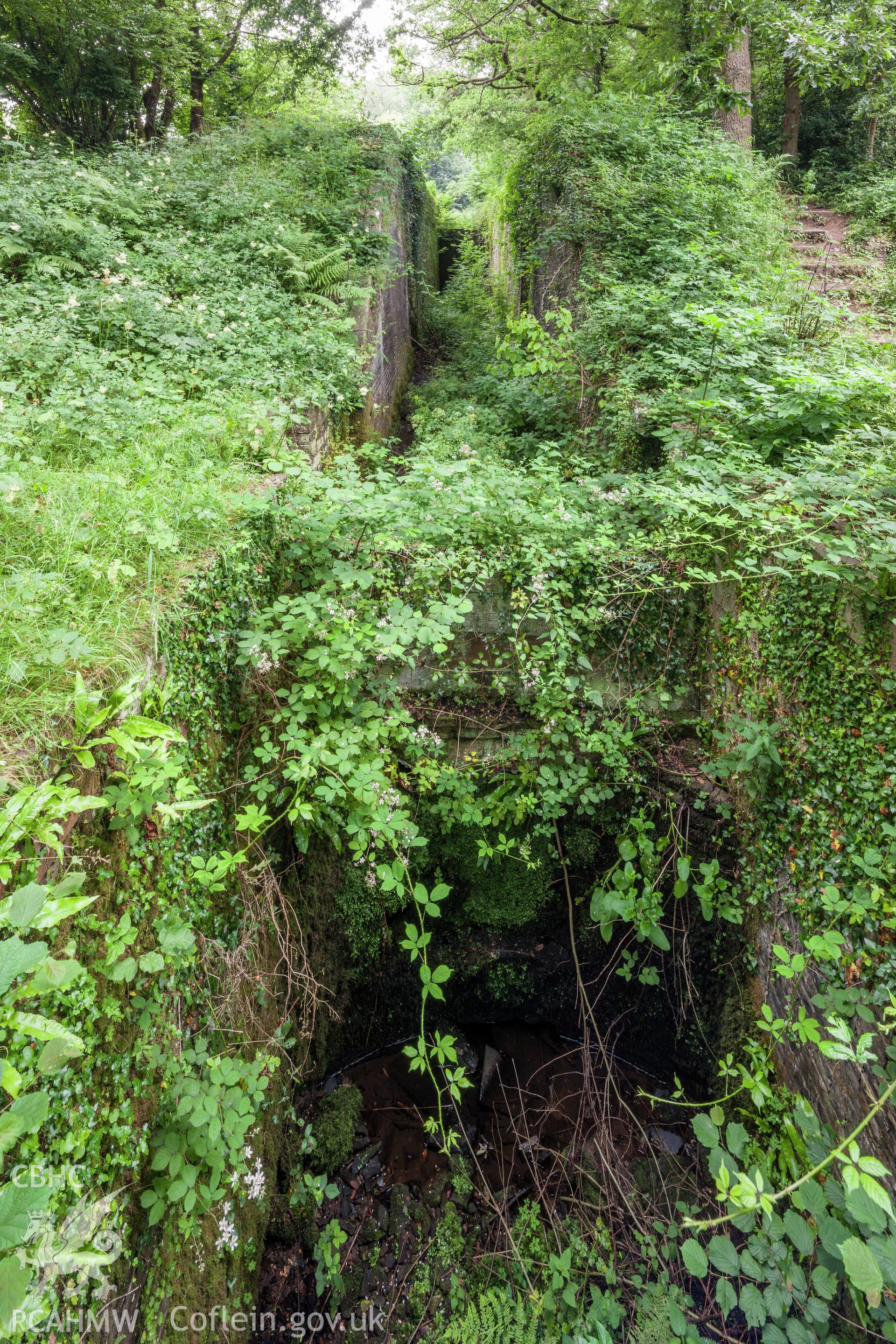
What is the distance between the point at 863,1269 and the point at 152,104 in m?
15.5

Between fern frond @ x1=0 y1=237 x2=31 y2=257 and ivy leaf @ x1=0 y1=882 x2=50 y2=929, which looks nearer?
ivy leaf @ x1=0 y1=882 x2=50 y2=929

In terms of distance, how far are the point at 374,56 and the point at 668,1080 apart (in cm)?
1511

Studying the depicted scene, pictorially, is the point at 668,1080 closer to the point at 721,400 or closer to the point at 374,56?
the point at 721,400

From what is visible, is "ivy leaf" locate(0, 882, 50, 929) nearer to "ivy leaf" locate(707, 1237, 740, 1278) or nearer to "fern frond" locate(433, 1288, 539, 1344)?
"ivy leaf" locate(707, 1237, 740, 1278)

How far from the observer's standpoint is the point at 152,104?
33.3 ft

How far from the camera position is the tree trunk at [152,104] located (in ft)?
32.9

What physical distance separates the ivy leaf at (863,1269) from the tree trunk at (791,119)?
1584cm

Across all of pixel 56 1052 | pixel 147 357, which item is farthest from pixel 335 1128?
pixel 147 357

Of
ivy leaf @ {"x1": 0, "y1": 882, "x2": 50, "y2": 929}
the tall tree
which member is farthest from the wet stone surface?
the tall tree

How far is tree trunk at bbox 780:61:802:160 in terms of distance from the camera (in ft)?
37.2

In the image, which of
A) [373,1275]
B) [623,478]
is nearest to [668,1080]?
[373,1275]

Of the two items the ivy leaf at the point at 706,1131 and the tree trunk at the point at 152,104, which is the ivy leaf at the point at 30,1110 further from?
the tree trunk at the point at 152,104

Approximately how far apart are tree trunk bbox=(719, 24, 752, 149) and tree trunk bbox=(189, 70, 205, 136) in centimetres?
854

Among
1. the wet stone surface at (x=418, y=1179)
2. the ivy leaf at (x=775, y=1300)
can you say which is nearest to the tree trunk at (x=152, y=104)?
the wet stone surface at (x=418, y=1179)
